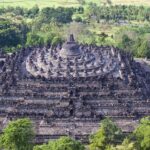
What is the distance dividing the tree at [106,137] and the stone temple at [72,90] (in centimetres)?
405

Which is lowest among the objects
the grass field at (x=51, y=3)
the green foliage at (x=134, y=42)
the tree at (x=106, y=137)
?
the grass field at (x=51, y=3)

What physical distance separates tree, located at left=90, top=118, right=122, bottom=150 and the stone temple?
4.05m

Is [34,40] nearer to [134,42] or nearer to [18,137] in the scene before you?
[134,42]

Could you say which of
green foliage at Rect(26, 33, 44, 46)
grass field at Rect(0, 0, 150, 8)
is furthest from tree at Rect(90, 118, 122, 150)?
grass field at Rect(0, 0, 150, 8)

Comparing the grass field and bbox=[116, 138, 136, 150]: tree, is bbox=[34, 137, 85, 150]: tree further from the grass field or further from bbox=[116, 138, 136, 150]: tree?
the grass field

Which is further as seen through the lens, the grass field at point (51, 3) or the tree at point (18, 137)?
the grass field at point (51, 3)

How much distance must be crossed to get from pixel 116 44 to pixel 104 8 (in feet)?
102

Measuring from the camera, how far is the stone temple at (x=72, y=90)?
43.3 m

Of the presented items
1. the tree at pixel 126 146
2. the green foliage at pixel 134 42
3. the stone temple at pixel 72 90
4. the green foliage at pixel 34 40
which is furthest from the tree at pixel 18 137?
the green foliage at pixel 34 40

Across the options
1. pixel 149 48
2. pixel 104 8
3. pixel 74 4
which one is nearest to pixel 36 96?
pixel 149 48

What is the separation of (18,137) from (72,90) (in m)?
14.3

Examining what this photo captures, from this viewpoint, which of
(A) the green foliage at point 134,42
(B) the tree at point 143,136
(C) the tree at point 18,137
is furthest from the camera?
(A) the green foliage at point 134,42

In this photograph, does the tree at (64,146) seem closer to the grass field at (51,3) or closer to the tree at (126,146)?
the tree at (126,146)

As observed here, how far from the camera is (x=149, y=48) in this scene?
66.8 metres
